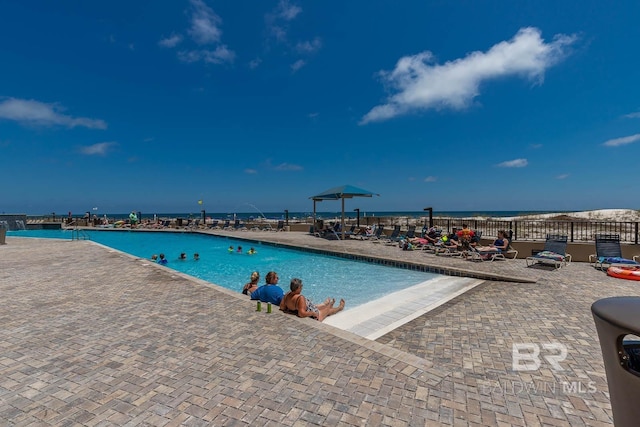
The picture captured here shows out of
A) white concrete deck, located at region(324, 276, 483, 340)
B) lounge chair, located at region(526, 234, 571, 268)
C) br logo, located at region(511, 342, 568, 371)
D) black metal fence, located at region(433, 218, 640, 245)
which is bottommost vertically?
white concrete deck, located at region(324, 276, 483, 340)

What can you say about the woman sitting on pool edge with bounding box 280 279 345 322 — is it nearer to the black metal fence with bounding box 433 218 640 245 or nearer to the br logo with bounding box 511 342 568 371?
the br logo with bounding box 511 342 568 371

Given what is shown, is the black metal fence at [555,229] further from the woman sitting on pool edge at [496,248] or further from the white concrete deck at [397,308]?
the white concrete deck at [397,308]

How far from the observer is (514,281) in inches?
271

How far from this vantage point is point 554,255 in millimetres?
8242

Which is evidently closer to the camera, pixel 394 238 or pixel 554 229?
pixel 554 229

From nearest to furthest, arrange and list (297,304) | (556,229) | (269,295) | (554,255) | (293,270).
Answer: (297,304), (269,295), (554,255), (293,270), (556,229)

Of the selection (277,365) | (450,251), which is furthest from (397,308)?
(450,251)

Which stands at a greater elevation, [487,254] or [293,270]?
[487,254]

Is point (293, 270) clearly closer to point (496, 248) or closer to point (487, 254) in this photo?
point (487, 254)

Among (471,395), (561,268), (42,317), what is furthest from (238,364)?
(561,268)

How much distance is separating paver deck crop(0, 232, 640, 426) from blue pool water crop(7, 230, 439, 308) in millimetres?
2758

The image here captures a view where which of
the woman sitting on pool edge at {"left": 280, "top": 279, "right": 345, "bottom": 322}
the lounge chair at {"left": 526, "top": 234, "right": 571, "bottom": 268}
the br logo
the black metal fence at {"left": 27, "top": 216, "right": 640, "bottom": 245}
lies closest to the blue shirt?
the woman sitting on pool edge at {"left": 280, "top": 279, "right": 345, "bottom": 322}

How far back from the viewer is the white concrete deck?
4.84 m

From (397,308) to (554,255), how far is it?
5.40 meters
